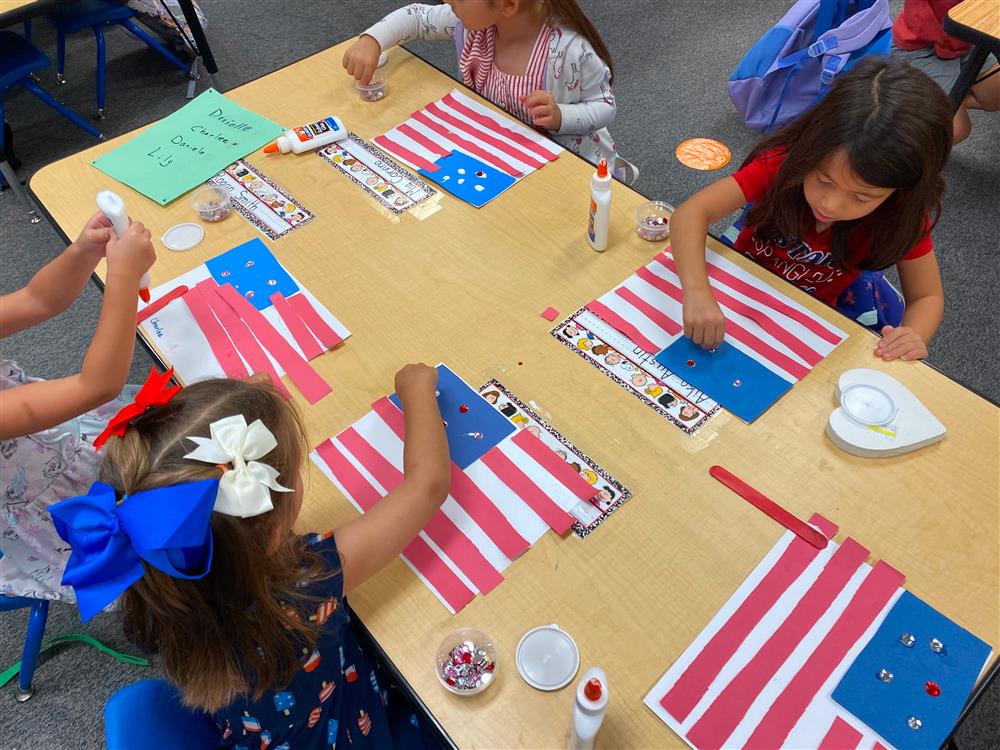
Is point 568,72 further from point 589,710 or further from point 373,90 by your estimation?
point 589,710

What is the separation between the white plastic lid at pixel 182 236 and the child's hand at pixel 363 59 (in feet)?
2.08

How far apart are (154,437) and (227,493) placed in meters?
0.14

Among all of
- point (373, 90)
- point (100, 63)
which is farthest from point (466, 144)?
point (100, 63)

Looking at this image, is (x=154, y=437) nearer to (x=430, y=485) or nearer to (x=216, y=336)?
(x=430, y=485)

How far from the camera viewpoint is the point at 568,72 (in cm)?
184

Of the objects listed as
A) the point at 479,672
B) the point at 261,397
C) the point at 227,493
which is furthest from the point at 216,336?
the point at 479,672

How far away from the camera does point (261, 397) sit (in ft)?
3.11

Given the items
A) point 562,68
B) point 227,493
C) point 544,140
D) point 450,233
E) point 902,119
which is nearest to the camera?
point 227,493

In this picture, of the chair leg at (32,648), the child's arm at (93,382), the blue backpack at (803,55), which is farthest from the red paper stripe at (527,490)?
the blue backpack at (803,55)

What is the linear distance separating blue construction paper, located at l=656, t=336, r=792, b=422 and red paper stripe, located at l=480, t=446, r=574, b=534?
0.35 meters

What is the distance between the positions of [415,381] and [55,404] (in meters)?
0.56

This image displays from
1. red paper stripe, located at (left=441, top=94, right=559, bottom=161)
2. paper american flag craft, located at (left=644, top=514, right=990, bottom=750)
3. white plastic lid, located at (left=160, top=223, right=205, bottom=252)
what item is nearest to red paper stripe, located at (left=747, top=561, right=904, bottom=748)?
paper american flag craft, located at (left=644, top=514, right=990, bottom=750)

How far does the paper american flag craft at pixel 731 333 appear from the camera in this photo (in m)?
1.24

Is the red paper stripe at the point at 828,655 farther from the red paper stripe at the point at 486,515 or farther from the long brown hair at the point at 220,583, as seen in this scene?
the long brown hair at the point at 220,583
